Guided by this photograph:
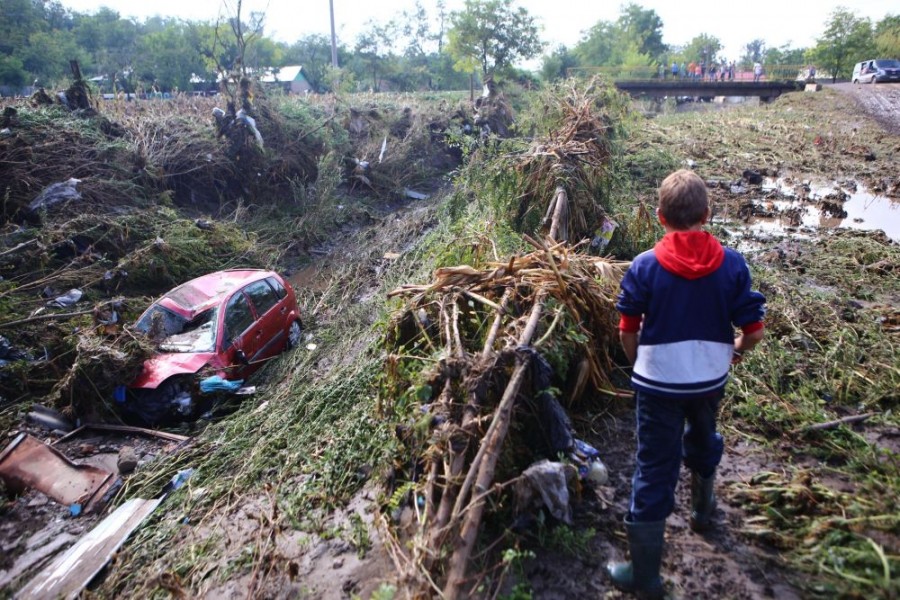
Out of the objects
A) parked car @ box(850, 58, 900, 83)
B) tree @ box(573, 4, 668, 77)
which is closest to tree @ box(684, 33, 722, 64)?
tree @ box(573, 4, 668, 77)

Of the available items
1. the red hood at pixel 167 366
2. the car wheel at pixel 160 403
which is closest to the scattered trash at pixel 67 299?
the red hood at pixel 167 366

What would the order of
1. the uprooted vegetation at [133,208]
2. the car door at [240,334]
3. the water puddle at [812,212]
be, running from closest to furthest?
1. the car door at [240,334]
2. the uprooted vegetation at [133,208]
3. the water puddle at [812,212]

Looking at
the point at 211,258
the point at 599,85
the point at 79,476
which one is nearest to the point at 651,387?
the point at 79,476

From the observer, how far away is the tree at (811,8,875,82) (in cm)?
4147

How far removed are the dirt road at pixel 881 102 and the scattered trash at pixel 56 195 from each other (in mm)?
27209

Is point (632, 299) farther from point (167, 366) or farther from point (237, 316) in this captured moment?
point (237, 316)

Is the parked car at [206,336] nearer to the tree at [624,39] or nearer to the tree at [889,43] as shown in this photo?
the tree at [889,43]

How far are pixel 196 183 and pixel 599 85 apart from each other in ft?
37.0

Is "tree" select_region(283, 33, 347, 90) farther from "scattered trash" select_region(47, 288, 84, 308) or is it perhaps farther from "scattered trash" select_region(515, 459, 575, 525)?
"scattered trash" select_region(515, 459, 575, 525)

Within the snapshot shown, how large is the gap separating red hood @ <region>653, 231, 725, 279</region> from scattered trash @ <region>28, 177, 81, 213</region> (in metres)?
12.8

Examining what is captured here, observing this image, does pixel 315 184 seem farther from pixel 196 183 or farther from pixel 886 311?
pixel 886 311

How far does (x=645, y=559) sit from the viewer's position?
256 centimetres

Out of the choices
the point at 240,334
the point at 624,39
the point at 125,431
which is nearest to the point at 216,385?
the point at 240,334

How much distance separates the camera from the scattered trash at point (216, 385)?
6492mm
